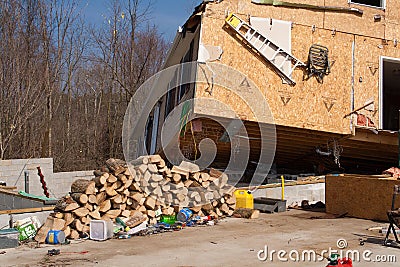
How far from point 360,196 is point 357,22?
17.9ft

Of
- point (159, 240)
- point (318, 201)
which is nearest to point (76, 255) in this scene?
point (159, 240)

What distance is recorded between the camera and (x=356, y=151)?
47.3 feet

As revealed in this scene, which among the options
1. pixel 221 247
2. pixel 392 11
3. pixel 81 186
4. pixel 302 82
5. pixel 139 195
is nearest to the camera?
pixel 221 247

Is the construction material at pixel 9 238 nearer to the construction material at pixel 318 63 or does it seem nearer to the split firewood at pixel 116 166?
the split firewood at pixel 116 166

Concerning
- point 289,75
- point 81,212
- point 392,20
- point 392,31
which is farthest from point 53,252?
point 392,20

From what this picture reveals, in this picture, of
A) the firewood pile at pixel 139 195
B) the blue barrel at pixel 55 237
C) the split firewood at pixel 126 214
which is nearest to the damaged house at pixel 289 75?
the firewood pile at pixel 139 195

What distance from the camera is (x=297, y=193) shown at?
13281mm

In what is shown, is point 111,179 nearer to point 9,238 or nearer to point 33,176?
point 9,238

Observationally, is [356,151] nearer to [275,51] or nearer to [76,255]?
[275,51]

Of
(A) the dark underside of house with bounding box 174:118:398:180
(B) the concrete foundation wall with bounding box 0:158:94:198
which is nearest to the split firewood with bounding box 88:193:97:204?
(A) the dark underside of house with bounding box 174:118:398:180

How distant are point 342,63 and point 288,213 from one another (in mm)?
4576

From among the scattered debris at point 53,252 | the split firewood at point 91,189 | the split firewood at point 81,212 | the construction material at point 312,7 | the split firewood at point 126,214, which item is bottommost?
the scattered debris at point 53,252

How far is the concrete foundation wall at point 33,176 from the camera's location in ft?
46.0

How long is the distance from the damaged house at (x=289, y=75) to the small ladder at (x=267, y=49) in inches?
1.0
